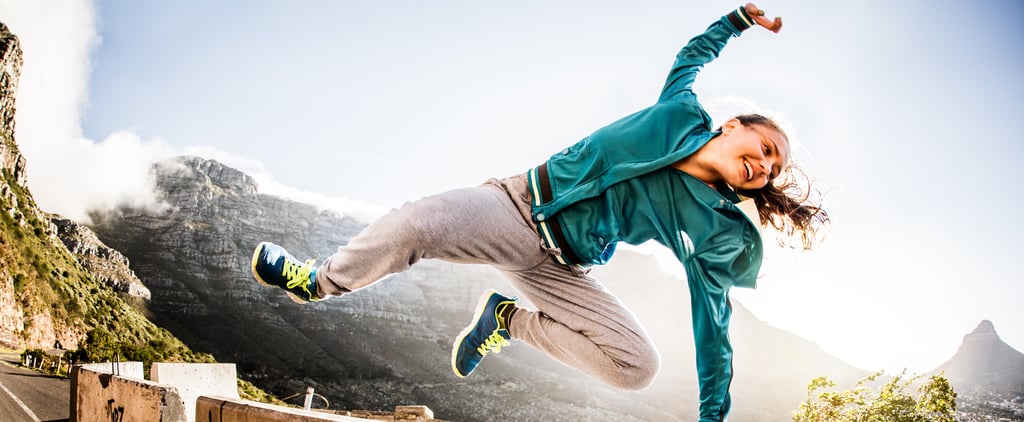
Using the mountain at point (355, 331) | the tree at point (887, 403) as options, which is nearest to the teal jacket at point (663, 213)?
the tree at point (887, 403)

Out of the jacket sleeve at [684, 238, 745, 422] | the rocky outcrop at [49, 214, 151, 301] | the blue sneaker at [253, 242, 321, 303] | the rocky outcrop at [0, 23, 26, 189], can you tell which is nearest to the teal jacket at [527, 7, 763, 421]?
the jacket sleeve at [684, 238, 745, 422]

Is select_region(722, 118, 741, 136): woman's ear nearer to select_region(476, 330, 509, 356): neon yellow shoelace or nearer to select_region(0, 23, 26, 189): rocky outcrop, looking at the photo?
select_region(476, 330, 509, 356): neon yellow shoelace

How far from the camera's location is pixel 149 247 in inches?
3223

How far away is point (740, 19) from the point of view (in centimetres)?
282

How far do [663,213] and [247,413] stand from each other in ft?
5.58

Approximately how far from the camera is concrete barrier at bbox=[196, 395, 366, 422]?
60.2 inches

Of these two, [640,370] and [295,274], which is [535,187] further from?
[295,274]

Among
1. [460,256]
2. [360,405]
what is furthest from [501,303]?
[360,405]

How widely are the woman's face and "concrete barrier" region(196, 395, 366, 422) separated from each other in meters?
1.69

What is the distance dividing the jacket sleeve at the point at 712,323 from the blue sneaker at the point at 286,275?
62.2 inches

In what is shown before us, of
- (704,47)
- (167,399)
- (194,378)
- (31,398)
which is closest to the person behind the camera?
(167,399)

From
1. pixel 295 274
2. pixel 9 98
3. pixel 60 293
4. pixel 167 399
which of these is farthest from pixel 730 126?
pixel 9 98

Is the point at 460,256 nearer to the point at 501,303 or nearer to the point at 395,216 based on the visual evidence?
the point at 395,216

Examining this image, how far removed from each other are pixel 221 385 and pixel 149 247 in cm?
9226
